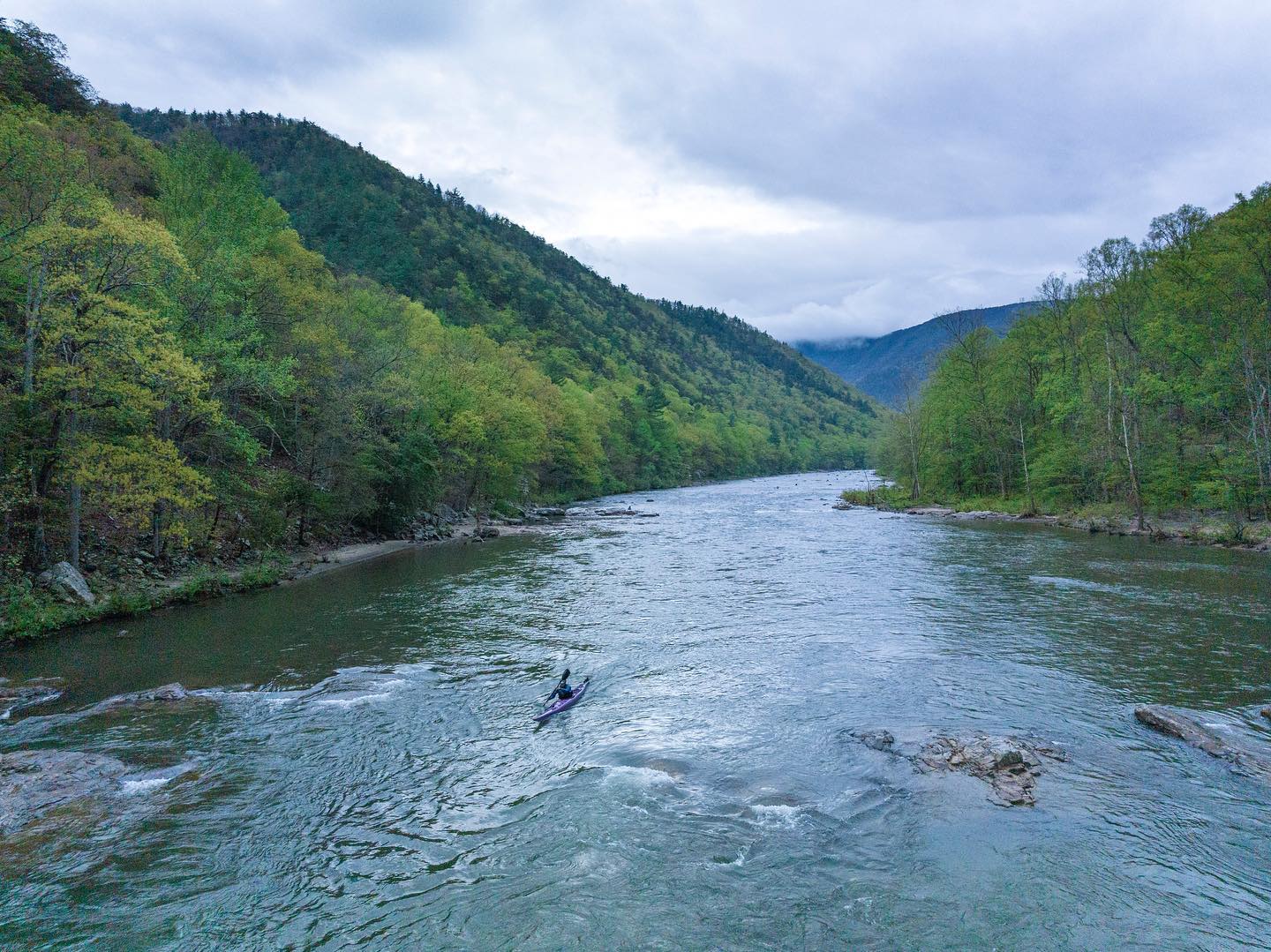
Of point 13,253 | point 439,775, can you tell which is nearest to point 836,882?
point 439,775

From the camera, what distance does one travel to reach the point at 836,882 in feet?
29.0

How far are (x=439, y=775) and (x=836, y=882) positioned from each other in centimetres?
686

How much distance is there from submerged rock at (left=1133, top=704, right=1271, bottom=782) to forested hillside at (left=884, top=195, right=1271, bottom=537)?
29313mm

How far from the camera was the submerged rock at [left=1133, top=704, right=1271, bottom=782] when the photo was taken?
11.5 metres

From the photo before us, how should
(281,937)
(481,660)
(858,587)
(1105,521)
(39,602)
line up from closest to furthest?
(281,937), (481,660), (39,602), (858,587), (1105,521)

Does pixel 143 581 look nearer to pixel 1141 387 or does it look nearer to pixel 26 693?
pixel 26 693

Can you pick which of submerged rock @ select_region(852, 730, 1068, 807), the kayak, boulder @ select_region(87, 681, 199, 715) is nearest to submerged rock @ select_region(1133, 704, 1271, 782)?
submerged rock @ select_region(852, 730, 1068, 807)

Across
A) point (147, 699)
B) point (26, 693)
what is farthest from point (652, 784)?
point (26, 693)

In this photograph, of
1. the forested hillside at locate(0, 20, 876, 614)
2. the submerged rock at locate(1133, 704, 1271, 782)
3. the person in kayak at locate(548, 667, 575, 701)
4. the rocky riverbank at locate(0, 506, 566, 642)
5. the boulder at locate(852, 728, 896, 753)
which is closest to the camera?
the submerged rock at locate(1133, 704, 1271, 782)

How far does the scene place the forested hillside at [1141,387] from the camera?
121ft

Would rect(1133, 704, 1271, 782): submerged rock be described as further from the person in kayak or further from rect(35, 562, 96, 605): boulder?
rect(35, 562, 96, 605): boulder

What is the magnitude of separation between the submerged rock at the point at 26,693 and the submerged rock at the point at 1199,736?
23584 mm

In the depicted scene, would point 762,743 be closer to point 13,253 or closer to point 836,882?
point 836,882

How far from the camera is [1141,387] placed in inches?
1672
